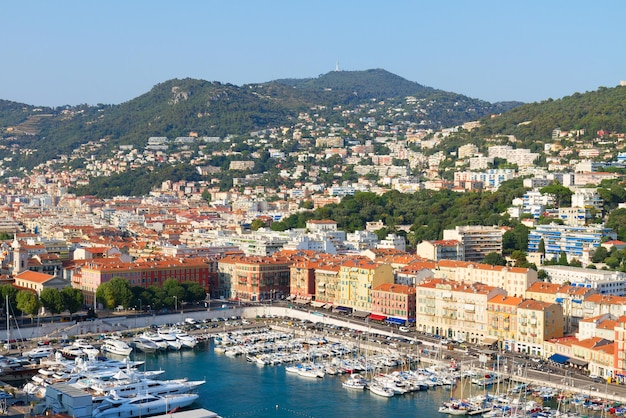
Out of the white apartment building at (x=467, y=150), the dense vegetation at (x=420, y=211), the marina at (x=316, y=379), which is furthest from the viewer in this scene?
the white apartment building at (x=467, y=150)

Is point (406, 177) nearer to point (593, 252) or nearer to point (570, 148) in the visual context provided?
point (570, 148)

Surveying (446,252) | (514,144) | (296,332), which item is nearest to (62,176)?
(514,144)

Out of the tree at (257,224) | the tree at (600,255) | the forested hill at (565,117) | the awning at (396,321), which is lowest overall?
the awning at (396,321)

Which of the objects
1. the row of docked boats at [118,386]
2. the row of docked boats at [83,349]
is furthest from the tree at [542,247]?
the row of docked boats at [118,386]

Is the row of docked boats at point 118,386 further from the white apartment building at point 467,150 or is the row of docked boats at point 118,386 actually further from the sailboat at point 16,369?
the white apartment building at point 467,150

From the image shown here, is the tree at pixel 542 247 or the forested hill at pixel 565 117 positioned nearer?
the tree at pixel 542 247

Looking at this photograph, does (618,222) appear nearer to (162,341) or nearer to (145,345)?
(162,341)
